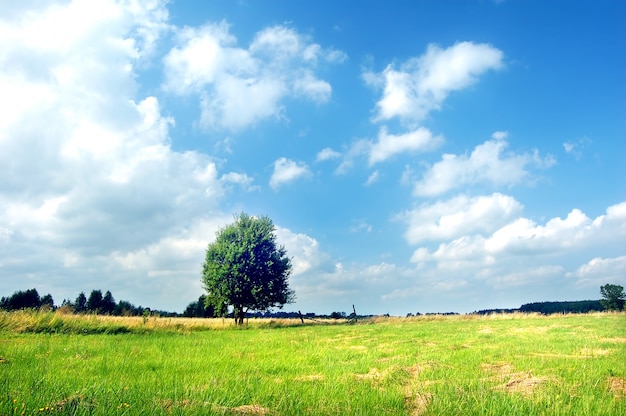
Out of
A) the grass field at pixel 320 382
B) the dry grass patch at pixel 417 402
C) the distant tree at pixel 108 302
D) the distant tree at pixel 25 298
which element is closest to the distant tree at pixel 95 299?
the distant tree at pixel 108 302

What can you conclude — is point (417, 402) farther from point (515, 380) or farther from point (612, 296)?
point (612, 296)

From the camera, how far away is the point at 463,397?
6.22 meters

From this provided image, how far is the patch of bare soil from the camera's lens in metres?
6.74

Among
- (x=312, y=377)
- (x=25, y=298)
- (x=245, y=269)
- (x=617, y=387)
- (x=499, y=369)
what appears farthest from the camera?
(x=25, y=298)

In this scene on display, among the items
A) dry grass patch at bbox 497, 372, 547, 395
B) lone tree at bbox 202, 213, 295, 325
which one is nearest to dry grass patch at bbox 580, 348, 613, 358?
dry grass patch at bbox 497, 372, 547, 395

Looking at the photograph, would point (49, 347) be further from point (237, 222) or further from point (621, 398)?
point (237, 222)

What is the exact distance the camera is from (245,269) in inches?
1699

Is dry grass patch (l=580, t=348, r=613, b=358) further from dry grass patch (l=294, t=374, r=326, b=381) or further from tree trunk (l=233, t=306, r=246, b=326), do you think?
tree trunk (l=233, t=306, r=246, b=326)

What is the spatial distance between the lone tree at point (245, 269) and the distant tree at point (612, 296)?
3367 inches

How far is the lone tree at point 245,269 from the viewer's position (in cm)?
4312

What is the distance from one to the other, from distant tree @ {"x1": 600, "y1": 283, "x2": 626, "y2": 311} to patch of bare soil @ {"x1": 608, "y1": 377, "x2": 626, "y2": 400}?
10315cm

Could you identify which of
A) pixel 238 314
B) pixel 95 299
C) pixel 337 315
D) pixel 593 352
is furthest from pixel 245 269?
pixel 95 299

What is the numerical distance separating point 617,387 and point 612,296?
107572 millimetres

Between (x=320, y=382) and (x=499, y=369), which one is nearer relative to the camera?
(x=320, y=382)
